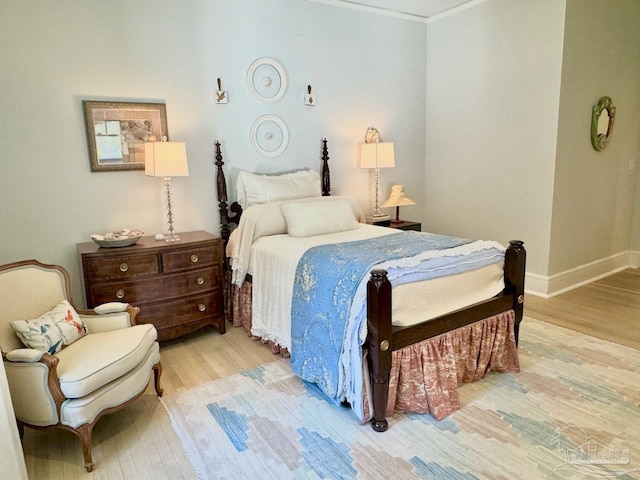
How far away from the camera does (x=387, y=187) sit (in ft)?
15.8

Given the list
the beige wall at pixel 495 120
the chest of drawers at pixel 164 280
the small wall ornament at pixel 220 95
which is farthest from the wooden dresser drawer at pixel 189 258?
the beige wall at pixel 495 120

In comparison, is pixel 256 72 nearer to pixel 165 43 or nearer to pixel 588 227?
pixel 165 43

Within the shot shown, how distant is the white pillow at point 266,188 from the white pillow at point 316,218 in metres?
0.27

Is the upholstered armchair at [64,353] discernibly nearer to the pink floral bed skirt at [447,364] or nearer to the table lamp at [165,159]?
the table lamp at [165,159]

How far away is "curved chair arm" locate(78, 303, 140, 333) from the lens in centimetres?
245

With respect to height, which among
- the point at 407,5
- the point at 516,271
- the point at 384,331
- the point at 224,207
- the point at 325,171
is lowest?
the point at 384,331

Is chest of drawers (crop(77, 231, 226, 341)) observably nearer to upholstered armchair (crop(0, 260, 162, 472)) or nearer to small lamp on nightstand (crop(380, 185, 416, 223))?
upholstered armchair (crop(0, 260, 162, 472))

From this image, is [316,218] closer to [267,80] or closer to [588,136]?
[267,80]

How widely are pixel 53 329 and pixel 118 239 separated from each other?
0.86m

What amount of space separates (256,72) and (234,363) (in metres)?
2.45

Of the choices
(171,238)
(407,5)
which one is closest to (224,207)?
(171,238)

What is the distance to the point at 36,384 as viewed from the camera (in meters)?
1.90

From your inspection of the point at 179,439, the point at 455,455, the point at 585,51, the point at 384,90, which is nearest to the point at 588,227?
the point at 585,51

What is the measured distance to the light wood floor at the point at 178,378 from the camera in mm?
1964
